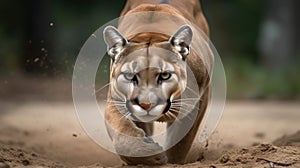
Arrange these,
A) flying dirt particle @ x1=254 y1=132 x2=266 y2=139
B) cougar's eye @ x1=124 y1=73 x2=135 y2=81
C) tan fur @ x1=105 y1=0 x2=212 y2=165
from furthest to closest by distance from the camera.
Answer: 1. flying dirt particle @ x1=254 y1=132 x2=266 y2=139
2. tan fur @ x1=105 y1=0 x2=212 y2=165
3. cougar's eye @ x1=124 y1=73 x2=135 y2=81

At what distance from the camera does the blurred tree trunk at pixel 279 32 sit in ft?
64.8

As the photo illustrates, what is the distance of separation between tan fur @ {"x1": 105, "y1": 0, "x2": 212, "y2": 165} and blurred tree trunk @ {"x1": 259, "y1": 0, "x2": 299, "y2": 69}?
39.3 feet

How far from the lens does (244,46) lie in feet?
88.1

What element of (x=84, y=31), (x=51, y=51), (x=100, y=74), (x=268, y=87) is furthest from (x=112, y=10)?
(x=100, y=74)

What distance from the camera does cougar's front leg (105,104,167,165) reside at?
5785 millimetres

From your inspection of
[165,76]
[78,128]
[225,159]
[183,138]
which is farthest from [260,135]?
[165,76]

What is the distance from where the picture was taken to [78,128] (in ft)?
33.1

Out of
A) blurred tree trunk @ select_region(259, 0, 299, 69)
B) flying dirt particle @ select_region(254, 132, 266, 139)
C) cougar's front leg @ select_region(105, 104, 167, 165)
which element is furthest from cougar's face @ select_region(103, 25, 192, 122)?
blurred tree trunk @ select_region(259, 0, 299, 69)

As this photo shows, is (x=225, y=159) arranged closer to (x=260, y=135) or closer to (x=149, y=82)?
(x=149, y=82)

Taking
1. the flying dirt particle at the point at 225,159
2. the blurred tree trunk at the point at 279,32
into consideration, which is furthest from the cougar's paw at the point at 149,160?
the blurred tree trunk at the point at 279,32

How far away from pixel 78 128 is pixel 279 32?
11.1m

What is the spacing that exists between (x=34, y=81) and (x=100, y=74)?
965cm

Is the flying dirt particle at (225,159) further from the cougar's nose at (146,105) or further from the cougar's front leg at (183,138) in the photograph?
the cougar's nose at (146,105)

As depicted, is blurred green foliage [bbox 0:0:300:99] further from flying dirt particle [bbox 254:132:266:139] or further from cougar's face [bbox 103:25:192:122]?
cougar's face [bbox 103:25:192:122]
